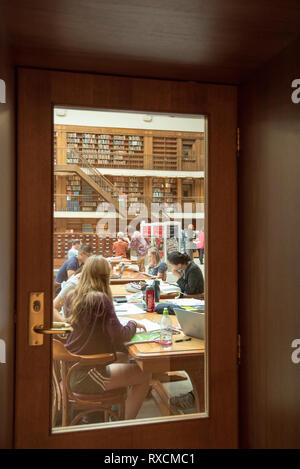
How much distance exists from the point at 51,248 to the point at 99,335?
17.5 inches

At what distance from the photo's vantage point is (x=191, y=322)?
5.39 ft

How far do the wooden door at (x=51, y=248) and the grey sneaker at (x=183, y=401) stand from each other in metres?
0.06

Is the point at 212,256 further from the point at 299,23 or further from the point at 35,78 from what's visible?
the point at 35,78

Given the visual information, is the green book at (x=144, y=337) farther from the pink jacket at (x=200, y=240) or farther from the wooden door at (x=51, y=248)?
the pink jacket at (x=200, y=240)

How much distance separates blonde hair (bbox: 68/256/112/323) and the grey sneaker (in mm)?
579

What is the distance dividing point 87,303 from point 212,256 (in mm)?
613

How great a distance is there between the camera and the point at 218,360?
164 centimetres

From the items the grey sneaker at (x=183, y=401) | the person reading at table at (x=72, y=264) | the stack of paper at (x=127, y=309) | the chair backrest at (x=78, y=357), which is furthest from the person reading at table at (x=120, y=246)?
the grey sneaker at (x=183, y=401)

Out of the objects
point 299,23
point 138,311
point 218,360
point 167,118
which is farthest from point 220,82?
point 218,360

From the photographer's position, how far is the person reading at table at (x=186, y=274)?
5.39 ft

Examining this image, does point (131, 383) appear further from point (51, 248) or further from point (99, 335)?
point (51, 248)

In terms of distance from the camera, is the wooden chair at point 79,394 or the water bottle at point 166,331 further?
the water bottle at point 166,331

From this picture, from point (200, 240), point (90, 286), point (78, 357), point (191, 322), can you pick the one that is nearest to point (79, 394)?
point (78, 357)
